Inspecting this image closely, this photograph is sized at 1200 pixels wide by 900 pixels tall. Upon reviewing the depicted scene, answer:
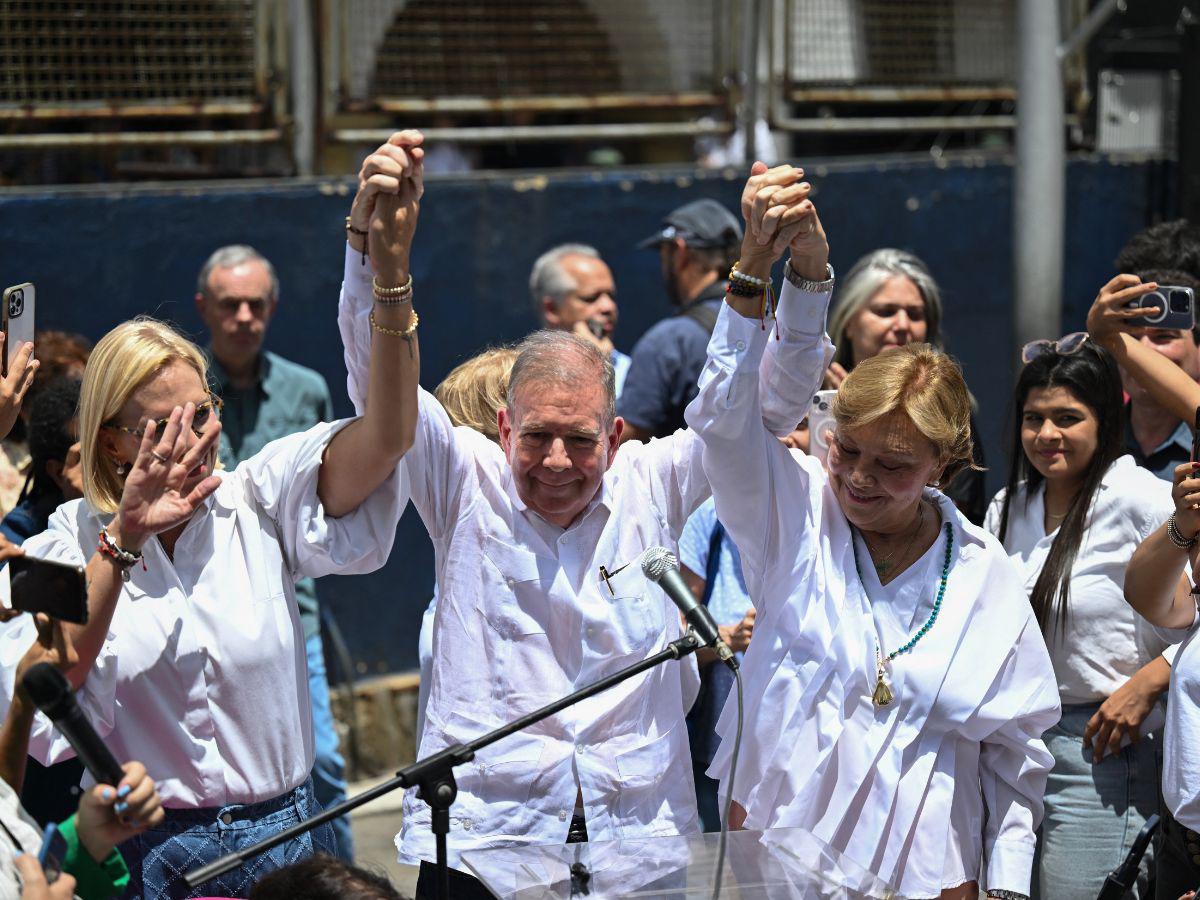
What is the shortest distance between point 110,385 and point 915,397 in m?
1.55

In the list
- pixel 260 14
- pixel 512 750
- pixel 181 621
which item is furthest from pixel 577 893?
pixel 260 14

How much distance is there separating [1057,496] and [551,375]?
4.89 feet

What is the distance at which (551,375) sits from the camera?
125 inches

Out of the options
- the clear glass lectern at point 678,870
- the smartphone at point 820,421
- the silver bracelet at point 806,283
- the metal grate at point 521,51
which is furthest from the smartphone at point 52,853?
the metal grate at point 521,51

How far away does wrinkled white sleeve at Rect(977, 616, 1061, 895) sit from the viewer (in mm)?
3107

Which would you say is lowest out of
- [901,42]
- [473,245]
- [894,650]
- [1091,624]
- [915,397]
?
[1091,624]

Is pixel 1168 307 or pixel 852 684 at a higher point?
pixel 1168 307

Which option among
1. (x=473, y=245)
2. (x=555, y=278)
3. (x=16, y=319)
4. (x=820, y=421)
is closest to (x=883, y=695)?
(x=820, y=421)

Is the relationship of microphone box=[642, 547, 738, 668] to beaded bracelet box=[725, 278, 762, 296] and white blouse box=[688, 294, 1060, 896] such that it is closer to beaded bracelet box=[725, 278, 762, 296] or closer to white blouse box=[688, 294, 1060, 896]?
white blouse box=[688, 294, 1060, 896]

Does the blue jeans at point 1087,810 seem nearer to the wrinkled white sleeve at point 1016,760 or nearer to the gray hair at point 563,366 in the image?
the wrinkled white sleeve at point 1016,760

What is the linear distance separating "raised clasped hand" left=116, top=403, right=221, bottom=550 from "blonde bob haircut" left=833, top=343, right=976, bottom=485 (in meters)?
1.23

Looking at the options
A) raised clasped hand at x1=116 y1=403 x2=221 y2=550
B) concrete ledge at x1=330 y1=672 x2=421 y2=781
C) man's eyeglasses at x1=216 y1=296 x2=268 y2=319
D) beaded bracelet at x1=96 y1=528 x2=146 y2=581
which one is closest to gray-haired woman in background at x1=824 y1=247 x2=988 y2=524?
man's eyeglasses at x1=216 y1=296 x2=268 y2=319

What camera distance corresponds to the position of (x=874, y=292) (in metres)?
4.82

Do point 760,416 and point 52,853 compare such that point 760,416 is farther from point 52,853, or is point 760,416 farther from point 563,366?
point 52,853
